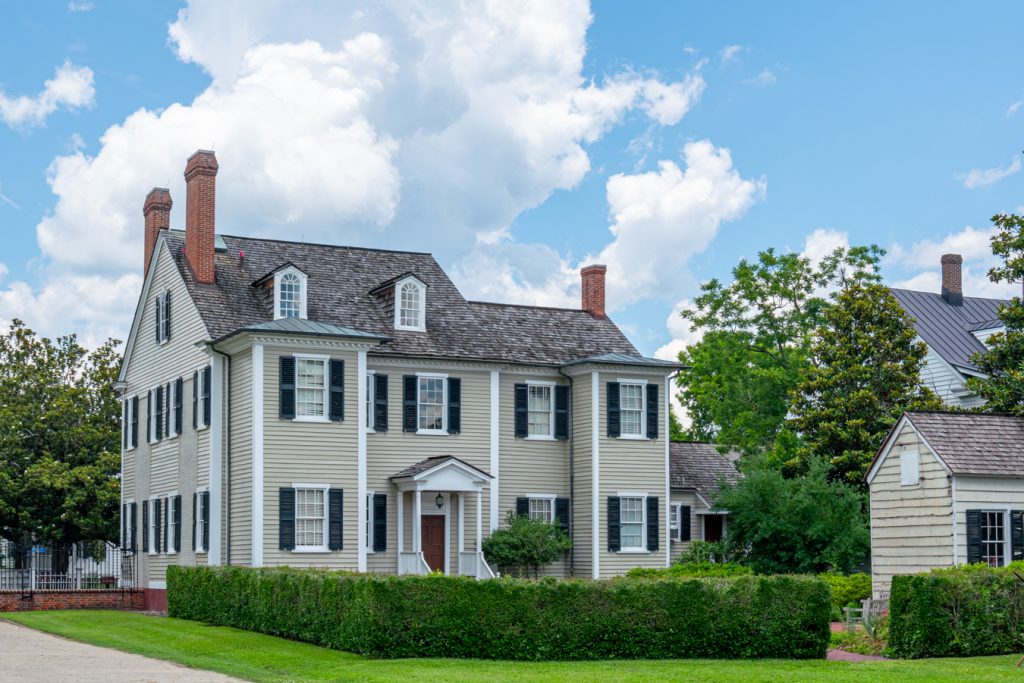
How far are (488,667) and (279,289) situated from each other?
1630 cm

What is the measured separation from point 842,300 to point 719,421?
1864 centimetres

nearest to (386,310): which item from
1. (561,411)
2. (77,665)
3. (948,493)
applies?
(561,411)

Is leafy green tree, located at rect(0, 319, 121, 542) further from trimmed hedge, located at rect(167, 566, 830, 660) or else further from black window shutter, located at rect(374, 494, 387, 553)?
trimmed hedge, located at rect(167, 566, 830, 660)

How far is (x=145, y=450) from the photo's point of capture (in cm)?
3775

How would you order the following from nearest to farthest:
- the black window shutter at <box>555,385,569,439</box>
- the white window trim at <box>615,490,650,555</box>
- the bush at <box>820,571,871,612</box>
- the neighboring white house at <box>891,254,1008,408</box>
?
the bush at <box>820,571,871,612</box> < the white window trim at <box>615,490,650,555</box> < the black window shutter at <box>555,385,569,439</box> < the neighboring white house at <box>891,254,1008,408</box>

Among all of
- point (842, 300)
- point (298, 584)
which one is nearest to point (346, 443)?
point (298, 584)

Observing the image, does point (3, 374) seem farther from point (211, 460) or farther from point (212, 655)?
point (212, 655)

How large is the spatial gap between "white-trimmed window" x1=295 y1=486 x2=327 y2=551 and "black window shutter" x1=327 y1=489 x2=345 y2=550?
0.12 meters

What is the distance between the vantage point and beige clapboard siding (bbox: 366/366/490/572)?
110ft

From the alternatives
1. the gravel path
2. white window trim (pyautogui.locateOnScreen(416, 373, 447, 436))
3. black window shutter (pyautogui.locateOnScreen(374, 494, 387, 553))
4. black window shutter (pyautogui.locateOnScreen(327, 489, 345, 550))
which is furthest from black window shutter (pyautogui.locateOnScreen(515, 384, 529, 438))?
the gravel path

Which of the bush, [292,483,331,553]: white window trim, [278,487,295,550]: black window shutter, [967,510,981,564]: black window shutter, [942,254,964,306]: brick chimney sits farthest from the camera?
[942,254,964,306]: brick chimney

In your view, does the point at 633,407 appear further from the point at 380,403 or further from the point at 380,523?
the point at 380,523

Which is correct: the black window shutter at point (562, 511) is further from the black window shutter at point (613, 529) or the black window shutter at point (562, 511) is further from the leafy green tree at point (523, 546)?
the black window shutter at point (613, 529)

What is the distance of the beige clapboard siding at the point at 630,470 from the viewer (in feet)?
116
